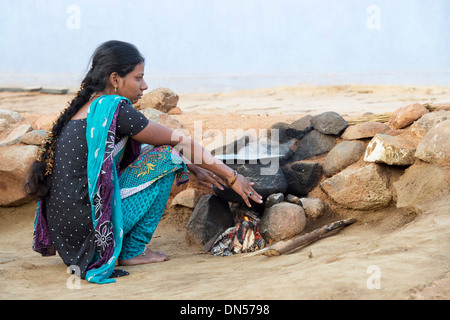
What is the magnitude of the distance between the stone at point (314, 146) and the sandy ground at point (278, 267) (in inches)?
21.2

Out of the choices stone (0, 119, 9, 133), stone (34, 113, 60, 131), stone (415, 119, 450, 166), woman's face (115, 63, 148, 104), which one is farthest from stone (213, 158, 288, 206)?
stone (0, 119, 9, 133)

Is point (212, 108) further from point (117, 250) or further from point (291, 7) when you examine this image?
point (117, 250)

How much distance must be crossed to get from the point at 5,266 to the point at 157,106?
116 inches

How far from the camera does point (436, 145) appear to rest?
3369 mm

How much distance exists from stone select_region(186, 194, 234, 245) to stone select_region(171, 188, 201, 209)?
408 mm

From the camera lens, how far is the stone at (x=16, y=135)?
15.9 feet

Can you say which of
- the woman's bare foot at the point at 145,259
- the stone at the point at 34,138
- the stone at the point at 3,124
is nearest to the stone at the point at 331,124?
the woman's bare foot at the point at 145,259

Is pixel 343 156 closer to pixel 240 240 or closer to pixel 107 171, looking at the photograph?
pixel 240 240

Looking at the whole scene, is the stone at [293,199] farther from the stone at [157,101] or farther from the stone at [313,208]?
the stone at [157,101]

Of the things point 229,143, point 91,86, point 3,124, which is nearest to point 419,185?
point 229,143

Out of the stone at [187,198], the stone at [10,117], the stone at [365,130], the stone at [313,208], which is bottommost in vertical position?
the stone at [187,198]

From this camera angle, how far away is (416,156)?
11.3 feet

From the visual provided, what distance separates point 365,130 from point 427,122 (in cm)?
43
